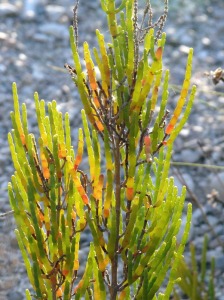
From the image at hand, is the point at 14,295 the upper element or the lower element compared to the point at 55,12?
lower

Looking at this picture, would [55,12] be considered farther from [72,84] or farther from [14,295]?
[14,295]

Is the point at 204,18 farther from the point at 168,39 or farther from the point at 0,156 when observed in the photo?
the point at 0,156

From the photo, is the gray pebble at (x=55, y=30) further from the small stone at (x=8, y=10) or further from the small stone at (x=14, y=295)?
the small stone at (x=14, y=295)

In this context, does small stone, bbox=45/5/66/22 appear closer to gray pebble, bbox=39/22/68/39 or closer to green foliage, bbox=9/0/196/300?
gray pebble, bbox=39/22/68/39

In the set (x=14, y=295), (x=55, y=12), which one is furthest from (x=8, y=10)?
(x=14, y=295)

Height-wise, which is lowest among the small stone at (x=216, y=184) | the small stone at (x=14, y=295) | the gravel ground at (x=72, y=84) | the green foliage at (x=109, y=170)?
the green foliage at (x=109, y=170)

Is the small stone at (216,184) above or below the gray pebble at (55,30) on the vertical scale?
below

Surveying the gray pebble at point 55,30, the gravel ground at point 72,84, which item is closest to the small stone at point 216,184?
the gravel ground at point 72,84

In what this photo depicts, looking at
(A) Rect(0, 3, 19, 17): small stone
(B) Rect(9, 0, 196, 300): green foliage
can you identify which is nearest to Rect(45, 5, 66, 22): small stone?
(A) Rect(0, 3, 19, 17): small stone
